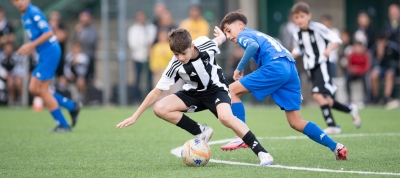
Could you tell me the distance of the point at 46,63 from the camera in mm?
10867

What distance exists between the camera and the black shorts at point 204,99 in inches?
292

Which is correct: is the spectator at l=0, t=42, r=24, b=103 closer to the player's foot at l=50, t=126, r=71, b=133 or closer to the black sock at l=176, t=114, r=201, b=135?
the player's foot at l=50, t=126, r=71, b=133

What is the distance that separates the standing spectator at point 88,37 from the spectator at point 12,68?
173cm

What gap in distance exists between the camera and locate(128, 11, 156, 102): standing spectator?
714 inches

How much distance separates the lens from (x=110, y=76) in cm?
1891

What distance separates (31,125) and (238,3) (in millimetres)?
7742

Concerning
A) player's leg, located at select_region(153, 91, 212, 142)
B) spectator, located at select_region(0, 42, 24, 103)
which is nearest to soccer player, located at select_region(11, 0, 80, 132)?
player's leg, located at select_region(153, 91, 212, 142)

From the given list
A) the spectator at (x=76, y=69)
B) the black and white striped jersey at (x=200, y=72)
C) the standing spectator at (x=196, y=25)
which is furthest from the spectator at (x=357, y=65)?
the black and white striped jersey at (x=200, y=72)

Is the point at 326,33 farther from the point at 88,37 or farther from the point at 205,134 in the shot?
the point at 88,37

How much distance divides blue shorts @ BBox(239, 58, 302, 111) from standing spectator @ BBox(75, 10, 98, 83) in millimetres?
11446

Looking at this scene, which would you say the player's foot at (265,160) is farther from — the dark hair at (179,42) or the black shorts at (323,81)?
the black shorts at (323,81)

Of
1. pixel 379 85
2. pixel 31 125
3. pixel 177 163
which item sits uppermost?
pixel 177 163

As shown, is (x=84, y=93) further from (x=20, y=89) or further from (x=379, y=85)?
(x=379, y=85)

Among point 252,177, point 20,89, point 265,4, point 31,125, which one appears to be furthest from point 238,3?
point 252,177
